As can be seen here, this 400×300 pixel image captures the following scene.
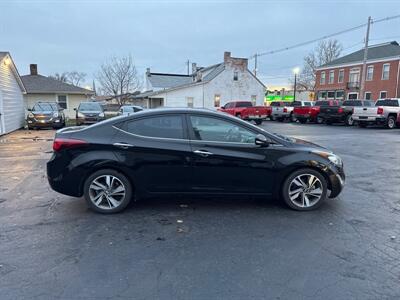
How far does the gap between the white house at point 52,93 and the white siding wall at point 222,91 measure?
10.9 m

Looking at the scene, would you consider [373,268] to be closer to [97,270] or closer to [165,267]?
[165,267]

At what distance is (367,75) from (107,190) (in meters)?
43.8

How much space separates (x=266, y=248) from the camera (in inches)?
144

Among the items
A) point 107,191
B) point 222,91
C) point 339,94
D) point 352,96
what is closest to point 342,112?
point 222,91

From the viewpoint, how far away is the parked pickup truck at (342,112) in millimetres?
23719

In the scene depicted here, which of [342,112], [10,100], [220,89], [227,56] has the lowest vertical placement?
[342,112]

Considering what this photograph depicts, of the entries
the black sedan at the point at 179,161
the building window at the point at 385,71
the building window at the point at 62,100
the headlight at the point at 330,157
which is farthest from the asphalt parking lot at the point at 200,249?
the building window at the point at 385,71

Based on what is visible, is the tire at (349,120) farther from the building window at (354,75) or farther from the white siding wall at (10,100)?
the white siding wall at (10,100)

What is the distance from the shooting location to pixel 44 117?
19328 mm

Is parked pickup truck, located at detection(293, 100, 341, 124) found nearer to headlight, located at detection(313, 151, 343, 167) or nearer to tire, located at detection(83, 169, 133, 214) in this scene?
headlight, located at detection(313, 151, 343, 167)

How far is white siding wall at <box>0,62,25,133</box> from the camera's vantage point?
17203 mm

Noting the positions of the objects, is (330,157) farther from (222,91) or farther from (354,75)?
(354,75)

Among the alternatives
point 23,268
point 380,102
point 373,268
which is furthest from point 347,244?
point 380,102

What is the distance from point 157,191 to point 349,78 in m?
45.1
